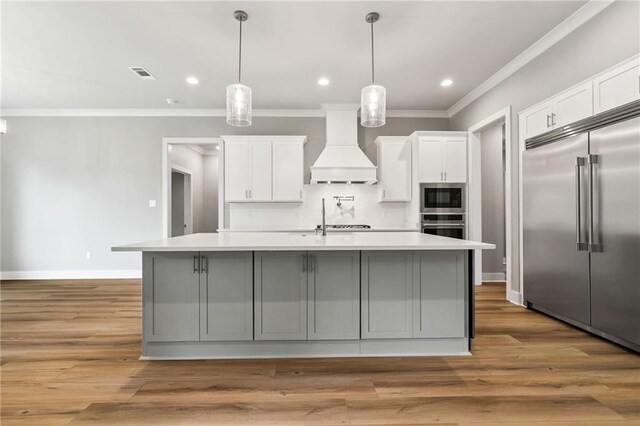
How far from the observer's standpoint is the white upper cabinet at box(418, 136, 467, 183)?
4902 millimetres

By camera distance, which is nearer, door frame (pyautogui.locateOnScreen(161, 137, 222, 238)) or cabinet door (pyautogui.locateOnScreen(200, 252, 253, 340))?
cabinet door (pyautogui.locateOnScreen(200, 252, 253, 340))

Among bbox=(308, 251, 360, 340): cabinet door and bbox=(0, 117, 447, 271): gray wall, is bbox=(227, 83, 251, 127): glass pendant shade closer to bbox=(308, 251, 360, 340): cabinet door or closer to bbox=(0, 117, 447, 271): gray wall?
bbox=(308, 251, 360, 340): cabinet door

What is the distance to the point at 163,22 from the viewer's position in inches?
117

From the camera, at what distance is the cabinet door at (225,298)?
2.38 meters

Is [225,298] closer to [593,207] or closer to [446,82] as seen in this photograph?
[593,207]

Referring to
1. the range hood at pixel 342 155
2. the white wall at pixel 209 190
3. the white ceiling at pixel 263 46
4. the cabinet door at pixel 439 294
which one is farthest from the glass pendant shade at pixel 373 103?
the white wall at pixel 209 190

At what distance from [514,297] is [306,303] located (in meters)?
2.84

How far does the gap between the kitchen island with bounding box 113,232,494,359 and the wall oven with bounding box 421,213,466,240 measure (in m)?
2.50

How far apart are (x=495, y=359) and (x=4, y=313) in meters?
4.90

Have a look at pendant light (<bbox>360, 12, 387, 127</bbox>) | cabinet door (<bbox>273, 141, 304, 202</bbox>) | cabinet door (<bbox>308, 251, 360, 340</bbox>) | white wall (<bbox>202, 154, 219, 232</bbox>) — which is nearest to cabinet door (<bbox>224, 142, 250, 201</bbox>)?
cabinet door (<bbox>273, 141, 304, 202</bbox>)

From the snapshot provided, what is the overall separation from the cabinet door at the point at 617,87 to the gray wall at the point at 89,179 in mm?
3702

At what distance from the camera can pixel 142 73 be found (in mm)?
4070

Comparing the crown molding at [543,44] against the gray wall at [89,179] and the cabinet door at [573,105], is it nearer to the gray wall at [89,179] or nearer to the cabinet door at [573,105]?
the cabinet door at [573,105]

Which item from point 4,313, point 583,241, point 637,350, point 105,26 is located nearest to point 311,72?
point 105,26
